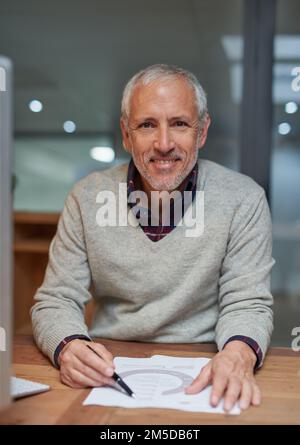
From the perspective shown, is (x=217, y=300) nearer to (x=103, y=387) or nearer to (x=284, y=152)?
(x=103, y=387)

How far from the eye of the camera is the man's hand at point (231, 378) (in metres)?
0.81

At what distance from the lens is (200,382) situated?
0.86 meters

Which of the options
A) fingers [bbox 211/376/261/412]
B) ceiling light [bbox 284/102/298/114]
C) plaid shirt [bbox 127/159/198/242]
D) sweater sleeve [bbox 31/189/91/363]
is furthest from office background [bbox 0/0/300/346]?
fingers [bbox 211/376/261/412]

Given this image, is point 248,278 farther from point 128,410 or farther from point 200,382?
point 128,410

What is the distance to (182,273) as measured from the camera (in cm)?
124

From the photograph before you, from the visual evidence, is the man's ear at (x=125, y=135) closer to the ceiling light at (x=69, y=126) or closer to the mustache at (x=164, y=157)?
the mustache at (x=164, y=157)

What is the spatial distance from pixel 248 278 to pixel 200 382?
1.14 ft

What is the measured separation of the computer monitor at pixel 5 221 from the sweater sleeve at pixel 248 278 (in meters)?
0.51

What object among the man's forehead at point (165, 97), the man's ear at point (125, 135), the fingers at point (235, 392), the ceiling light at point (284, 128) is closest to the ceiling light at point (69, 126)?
the ceiling light at point (284, 128)

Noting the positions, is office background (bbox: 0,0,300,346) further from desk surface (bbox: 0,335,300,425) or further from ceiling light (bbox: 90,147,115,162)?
desk surface (bbox: 0,335,300,425)

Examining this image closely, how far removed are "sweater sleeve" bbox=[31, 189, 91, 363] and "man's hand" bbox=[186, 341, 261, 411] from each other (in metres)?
0.28

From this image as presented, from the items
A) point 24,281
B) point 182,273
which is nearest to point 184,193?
point 182,273

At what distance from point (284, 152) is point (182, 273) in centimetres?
152

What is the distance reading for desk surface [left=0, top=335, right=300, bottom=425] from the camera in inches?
29.5
